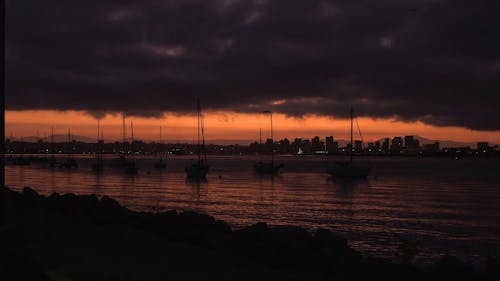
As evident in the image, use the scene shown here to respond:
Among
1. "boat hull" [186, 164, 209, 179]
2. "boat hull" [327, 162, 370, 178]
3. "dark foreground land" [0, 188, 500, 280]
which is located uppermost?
"dark foreground land" [0, 188, 500, 280]

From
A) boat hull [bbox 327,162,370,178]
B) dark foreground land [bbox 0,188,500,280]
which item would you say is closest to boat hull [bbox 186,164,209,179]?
boat hull [bbox 327,162,370,178]

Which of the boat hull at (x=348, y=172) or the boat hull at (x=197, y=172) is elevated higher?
the boat hull at (x=197, y=172)

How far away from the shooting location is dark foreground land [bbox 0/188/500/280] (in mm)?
10906

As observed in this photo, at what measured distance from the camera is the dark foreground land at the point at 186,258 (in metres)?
10.9

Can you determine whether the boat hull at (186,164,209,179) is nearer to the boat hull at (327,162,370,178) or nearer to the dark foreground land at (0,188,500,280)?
the boat hull at (327,162,370,178)

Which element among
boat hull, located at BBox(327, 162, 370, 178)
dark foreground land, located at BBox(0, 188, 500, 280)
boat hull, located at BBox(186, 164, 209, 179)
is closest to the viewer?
dark foreground land, located at BBox(0, 188, 500, 280)

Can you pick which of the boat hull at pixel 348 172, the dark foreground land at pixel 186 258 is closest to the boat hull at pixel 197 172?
the boat hull at pixel 348 172

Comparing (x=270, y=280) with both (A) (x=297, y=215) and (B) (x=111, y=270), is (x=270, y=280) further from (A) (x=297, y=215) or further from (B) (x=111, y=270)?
(A) (x=297, y=215)

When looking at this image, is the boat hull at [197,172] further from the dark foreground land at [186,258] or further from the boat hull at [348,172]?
the dark foreground land at [186,258]

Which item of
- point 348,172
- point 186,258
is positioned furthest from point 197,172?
point 186,258

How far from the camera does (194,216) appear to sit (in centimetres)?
2053

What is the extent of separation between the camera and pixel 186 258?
1298cm

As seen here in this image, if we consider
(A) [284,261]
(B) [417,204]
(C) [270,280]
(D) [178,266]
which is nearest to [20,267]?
(D) [178,266]

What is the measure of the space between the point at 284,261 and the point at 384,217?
79.6 feet
